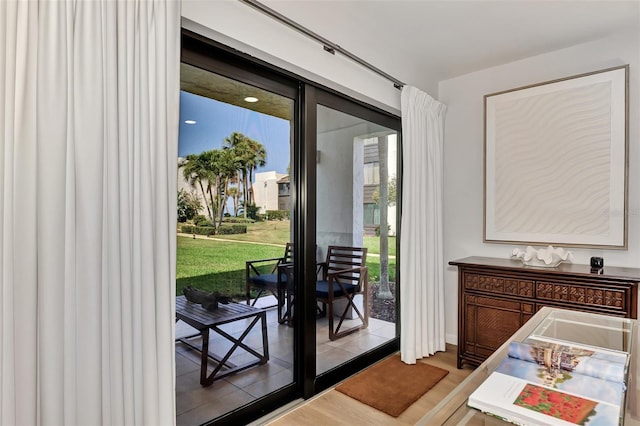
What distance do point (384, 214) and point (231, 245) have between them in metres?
1.61

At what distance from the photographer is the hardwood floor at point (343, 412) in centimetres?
223

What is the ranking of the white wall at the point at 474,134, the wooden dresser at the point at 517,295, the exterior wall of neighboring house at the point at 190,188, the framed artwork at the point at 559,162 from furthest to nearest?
the white wall at the point at 474,134 < the framed artwork at the point at 559,162 < the wooden dresser at the point at 517,295 < the exterior wall of neighboring house at the point at 190,188

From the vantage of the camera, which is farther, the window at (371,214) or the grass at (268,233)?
the window at (371,214)

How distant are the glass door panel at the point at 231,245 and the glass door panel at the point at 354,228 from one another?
32 centimetres

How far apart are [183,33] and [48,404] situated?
5.36ft

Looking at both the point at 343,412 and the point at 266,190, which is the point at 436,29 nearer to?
the point at 266,190

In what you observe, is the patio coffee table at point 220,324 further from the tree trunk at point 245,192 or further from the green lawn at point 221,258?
the tree trunk at point 245,192

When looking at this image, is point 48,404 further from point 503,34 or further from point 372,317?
point 503,34

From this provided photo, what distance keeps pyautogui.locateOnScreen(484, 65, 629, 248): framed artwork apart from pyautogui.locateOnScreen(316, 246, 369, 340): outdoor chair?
1.29 m

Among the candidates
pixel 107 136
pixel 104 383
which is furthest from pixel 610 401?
pixel 107 136

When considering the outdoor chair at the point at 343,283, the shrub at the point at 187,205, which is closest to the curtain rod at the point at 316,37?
the shrub at the point at 187,205

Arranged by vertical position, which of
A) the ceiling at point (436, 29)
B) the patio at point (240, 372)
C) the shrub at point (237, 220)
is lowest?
the patio at point (240, 372)

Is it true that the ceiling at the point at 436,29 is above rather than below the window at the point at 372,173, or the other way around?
above

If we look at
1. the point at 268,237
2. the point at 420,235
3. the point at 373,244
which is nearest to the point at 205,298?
the point at 268,237
